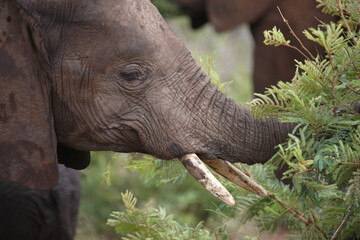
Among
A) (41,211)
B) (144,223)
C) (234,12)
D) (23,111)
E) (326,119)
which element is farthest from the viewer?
(234,12)

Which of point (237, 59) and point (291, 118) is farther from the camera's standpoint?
point (237, 59)

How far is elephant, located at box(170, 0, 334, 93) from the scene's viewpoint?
5.34 m

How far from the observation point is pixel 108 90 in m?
2.47

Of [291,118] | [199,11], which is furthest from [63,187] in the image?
[199,11]

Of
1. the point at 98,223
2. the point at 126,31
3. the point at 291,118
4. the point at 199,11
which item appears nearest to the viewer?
the point at 291,118

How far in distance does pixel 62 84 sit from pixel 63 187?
140 centimetres

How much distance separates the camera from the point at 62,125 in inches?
101

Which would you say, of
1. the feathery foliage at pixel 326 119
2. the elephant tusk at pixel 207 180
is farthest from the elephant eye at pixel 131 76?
the feathery foliage at pixel 326 119

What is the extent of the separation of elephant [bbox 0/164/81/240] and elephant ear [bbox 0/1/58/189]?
1.20m

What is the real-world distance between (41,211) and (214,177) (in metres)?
1.67

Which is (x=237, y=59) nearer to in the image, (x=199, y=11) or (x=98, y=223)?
(x=199, y=11)

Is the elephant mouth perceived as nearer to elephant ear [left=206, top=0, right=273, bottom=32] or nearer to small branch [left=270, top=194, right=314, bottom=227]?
small branch [left=270, top=194, right=314, bottom=227]

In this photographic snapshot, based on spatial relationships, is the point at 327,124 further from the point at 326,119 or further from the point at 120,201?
the point at 120,201

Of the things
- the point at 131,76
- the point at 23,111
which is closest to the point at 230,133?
the point at 131,76
